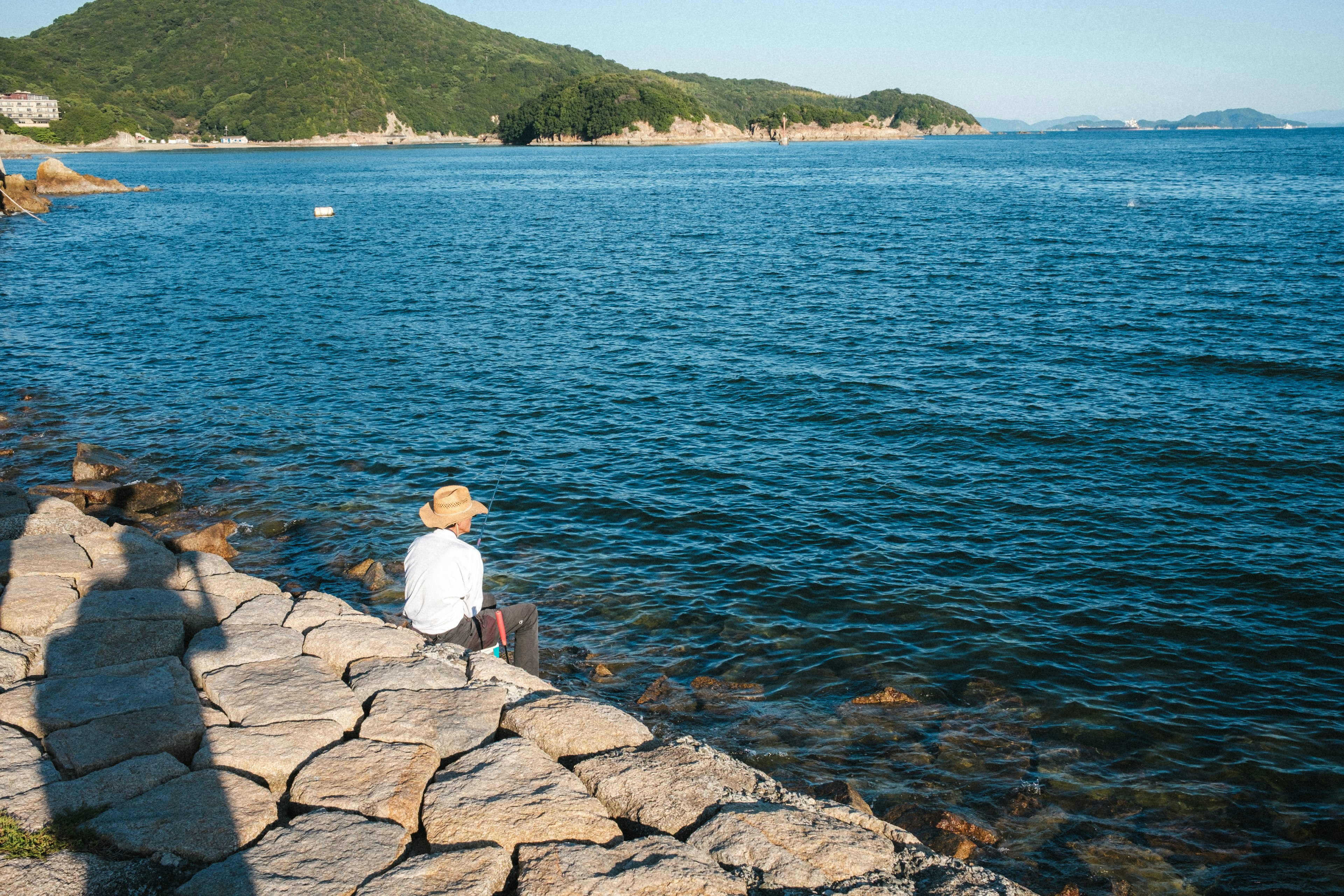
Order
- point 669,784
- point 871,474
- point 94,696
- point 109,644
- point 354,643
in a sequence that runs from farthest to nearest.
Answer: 1. point 871,474
2. point 354,643
3. point 109,644
4. point 94,696
5. point 669,784

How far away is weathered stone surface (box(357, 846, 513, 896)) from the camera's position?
13.6ft

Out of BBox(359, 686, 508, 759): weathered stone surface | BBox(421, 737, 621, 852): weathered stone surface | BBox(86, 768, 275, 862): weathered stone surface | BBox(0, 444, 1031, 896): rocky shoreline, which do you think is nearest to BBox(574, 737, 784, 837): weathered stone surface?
BBox(0, 444, 1031, 896): rocky shoreline

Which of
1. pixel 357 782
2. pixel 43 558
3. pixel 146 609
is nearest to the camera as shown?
pixel 357 782

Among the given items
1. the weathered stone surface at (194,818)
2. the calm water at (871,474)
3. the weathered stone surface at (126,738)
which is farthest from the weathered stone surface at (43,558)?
the weathered stone surface at (194,818)

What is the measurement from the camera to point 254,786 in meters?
4.96

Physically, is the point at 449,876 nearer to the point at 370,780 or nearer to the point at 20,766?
the point at 370,780

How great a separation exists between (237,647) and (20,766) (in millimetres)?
1954

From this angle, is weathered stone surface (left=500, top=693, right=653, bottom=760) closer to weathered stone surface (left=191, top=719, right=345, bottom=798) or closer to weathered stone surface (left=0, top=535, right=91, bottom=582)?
weathered stone surface (left=191, top=719, right=345, bottom=798)

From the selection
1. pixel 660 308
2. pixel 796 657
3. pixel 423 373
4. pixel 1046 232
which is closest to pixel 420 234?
pixel 660 308

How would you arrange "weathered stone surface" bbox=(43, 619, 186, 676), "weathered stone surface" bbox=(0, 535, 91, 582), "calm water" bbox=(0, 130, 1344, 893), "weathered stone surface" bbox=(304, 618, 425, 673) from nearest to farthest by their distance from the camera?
"weathered stone surface" bbox=(43, 619, 186, 676)
"weathered stone surface" bbox=(304, 618, 425, 673)
"calm water" bbox=(0, 130, 1344, 893)
"weathered stone surface" bbox=(0, 535, 91, 582)

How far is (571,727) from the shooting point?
5.95m

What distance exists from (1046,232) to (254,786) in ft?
148

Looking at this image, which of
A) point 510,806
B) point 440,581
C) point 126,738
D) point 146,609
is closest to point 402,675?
point 440,581

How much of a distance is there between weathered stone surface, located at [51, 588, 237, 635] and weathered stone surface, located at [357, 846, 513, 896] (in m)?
4.09
